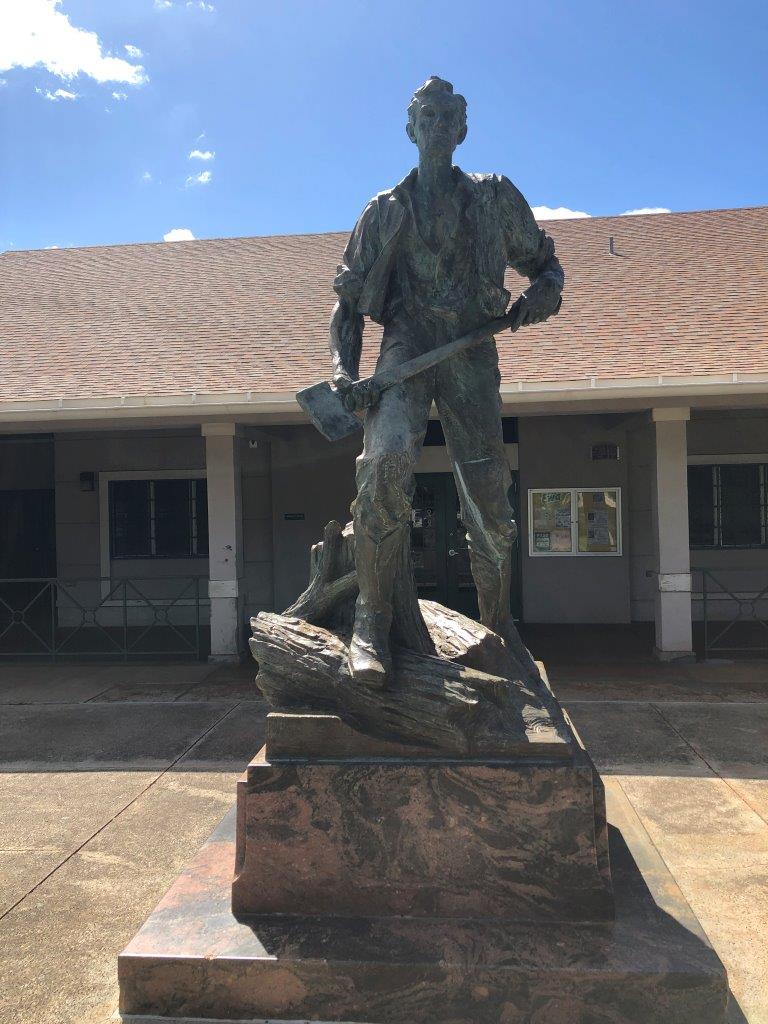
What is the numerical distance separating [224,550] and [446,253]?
536 centimetres

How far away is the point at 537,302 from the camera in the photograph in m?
2.77

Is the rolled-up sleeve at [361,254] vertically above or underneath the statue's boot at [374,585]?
above

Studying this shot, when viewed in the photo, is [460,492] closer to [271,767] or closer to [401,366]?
[401,366]

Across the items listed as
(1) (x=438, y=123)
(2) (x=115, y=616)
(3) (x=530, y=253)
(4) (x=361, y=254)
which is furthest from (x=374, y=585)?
(2) (x=115, y=616)

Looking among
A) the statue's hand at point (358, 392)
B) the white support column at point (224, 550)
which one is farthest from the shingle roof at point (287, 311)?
the statue's hand at point (358, 392)

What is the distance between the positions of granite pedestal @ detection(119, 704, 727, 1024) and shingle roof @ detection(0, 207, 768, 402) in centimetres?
484

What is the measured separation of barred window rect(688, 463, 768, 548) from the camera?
9.31m

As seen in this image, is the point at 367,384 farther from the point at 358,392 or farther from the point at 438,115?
the point at 438,115

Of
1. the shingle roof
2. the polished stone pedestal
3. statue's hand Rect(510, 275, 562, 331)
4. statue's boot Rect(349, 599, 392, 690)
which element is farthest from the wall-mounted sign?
the polished stone pedestal

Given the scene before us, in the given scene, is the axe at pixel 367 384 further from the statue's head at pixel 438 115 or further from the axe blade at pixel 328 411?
the statue's head at pixel 438 115

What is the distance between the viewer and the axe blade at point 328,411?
2725 mm

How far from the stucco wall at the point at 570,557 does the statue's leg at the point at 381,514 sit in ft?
22.7

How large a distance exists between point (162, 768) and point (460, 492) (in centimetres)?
272

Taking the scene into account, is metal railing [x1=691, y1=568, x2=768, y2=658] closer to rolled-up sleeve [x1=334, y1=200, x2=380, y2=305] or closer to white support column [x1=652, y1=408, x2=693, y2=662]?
white support column [x1=652, y1=408, x2=693, y2=662]
